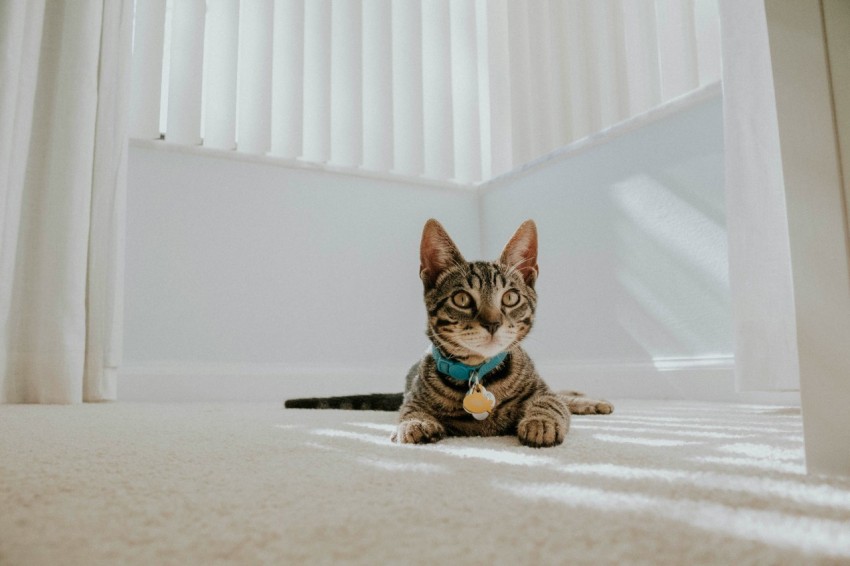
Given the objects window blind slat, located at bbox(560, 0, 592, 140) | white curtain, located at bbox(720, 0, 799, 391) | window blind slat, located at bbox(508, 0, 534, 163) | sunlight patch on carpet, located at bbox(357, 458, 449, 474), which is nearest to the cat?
sunlight patch on carpet, located at bbox(357, 458, 449, 474)

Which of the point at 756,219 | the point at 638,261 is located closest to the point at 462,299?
the point at 756,219

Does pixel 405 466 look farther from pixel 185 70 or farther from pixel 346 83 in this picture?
pixel 346 83

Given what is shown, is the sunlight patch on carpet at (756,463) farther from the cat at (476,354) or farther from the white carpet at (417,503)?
the cat at (476,354)

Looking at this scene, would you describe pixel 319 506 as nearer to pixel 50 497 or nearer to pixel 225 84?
pixel 50 497

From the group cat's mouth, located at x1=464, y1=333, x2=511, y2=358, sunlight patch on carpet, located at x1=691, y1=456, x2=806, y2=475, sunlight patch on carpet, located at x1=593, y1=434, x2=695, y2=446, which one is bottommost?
sunlight patch on carpet, located at x1=593, y1=434, x2=695, y2=446

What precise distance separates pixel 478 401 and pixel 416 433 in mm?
117

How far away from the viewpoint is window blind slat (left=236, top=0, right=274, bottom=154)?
8.04 ft

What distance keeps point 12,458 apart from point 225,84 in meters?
2.01

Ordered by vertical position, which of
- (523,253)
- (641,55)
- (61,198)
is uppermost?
(641,55)

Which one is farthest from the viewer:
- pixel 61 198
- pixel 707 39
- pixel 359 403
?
pixel 707 39

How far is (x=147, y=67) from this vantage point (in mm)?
2264

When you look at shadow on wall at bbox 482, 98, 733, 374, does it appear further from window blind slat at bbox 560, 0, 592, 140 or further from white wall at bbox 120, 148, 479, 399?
white wall at bbox 120, 148, 479, 399

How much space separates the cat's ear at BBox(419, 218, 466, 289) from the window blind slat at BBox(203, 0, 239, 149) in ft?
5.34

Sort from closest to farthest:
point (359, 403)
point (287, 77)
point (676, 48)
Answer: point (359, 403) → point (676, 48) → point (287, 77)
